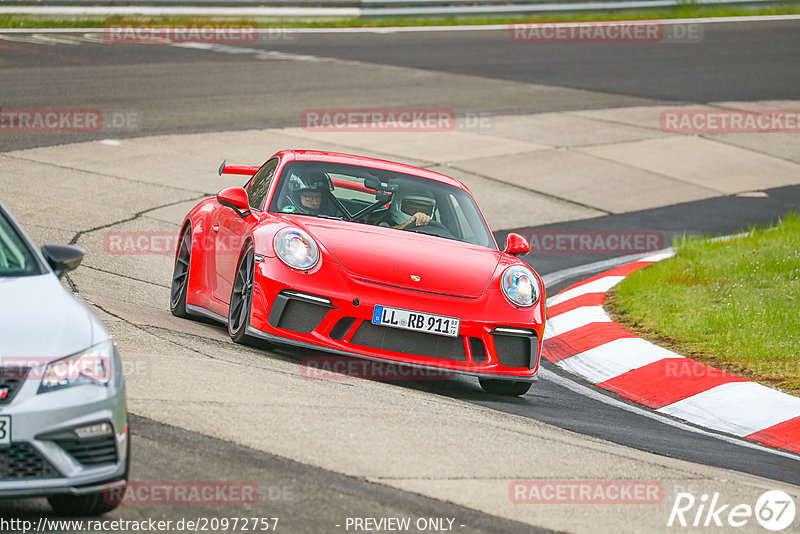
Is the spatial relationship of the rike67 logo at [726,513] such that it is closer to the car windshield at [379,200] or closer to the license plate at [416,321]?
the license plate at [416,321]

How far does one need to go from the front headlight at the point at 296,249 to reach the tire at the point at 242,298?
204mm

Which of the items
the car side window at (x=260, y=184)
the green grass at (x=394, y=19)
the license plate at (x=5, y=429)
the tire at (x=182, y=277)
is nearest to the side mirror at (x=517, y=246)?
the car side window at (x=260, y=184)

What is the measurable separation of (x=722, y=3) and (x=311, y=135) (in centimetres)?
2105

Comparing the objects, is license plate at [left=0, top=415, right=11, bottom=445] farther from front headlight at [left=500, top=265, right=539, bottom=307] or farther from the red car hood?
front headlight at [left=500, top=265, right=539, bottom=307]

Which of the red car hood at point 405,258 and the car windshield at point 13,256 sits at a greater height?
the car windshield at point 13,256

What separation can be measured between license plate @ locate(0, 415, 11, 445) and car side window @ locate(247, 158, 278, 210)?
14.4ft

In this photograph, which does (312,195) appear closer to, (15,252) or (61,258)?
(61,258)

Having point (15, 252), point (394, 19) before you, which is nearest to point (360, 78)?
point (394, 19)

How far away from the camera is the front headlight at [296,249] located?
733cm

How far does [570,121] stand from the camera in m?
20.6

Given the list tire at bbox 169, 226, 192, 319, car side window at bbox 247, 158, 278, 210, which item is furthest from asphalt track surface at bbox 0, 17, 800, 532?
tire at bbox 169, 226, 192, 319

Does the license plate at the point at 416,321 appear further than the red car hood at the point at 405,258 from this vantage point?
No

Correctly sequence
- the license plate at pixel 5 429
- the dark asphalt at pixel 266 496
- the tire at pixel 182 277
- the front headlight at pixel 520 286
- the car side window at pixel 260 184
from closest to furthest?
1. the license plate at pixel 5 429
2. the dark asphalt at pixel 266 496
3. the front headlight at pixel 520 286
4. the car side window at pixel 260 184
5. the tire at pixel 182 277

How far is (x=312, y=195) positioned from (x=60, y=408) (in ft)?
14.1
